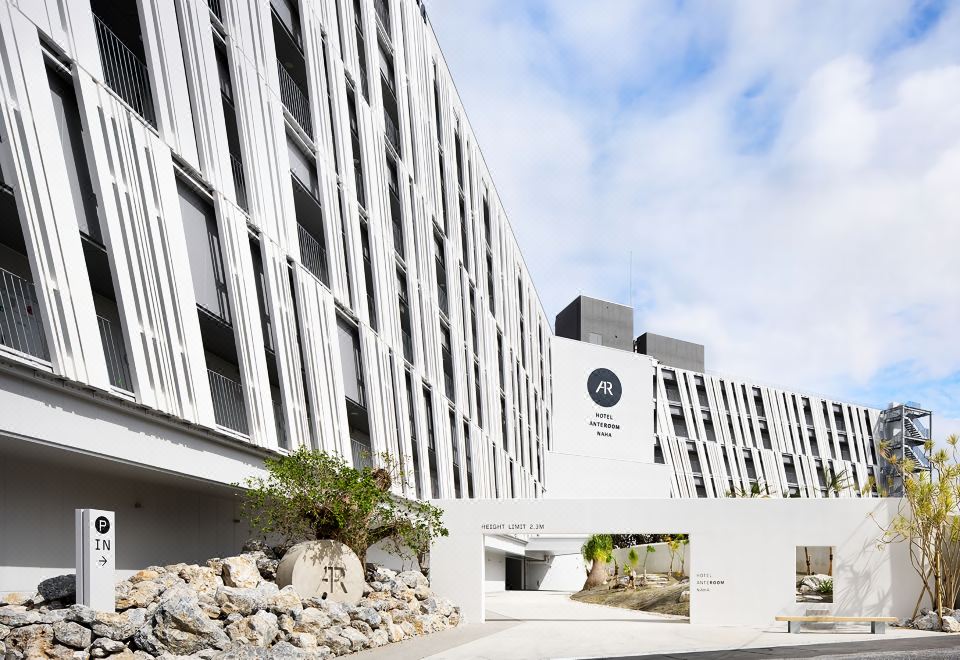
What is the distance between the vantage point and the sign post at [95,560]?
1132cm

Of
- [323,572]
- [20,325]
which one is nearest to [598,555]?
[323,572]

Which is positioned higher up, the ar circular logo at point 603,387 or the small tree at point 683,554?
the ar circular logo at point 603,387

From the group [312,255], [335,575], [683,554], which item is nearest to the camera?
[335,575]

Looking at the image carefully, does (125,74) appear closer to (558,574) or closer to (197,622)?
(197,622)

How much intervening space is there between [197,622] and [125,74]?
959cm

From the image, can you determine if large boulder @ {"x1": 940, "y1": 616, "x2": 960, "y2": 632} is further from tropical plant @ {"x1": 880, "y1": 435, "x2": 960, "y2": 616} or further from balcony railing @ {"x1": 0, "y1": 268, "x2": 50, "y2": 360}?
balcony railing @ {"x1": 0, "y1": 268, "x2": 50, "y2": 360}

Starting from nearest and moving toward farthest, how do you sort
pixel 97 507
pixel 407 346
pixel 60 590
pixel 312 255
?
pixel 60 590
pixel 97 507
pixel 312 255
pixel 407 346

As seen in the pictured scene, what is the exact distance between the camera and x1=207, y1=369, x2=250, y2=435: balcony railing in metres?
17.2

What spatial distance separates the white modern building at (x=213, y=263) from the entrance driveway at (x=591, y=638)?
5.25 metres

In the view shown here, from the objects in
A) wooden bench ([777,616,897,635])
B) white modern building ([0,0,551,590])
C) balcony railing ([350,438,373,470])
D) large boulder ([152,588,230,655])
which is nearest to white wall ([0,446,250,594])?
white modern building ([0,0,551,590])

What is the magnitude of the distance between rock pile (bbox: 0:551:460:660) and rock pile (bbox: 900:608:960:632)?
1256cm

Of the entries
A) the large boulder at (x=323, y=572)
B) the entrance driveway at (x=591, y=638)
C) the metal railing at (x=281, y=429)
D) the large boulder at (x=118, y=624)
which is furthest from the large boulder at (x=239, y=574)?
the metal railing at (x=281, y=429)

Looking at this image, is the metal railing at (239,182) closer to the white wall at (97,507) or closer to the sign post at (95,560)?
the white wall at (97,507)

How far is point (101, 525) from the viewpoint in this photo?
11.7 m
